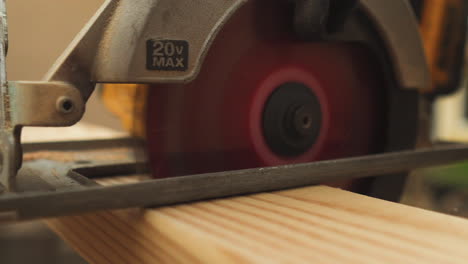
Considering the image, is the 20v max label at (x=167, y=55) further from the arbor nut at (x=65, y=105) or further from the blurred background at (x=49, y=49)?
the blurred background at (x=49, y=49)

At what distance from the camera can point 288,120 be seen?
2.55ft

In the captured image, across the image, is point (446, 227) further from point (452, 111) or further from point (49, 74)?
point (452, 111)

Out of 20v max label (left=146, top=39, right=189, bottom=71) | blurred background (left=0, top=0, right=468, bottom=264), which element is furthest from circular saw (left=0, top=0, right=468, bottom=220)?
blurred background (left=0, top=0, right=468, bottom=264)

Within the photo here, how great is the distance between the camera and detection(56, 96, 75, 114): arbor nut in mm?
579

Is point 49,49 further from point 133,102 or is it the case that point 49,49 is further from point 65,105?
point 65,105

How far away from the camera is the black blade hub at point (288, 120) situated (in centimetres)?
78

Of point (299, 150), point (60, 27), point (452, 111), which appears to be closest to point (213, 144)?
point (299, 150)

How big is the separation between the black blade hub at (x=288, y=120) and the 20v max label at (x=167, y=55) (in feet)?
0.63

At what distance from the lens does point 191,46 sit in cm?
64

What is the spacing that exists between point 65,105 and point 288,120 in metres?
0.34

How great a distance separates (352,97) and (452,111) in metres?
Answer: 1.90

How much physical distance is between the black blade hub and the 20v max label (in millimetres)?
191

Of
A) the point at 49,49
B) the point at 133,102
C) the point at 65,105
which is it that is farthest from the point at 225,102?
the point at 49,49

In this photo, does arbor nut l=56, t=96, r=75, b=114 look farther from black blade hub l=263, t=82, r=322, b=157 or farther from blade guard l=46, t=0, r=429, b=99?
black blade hub l=263, t=82, r=322, b=157
